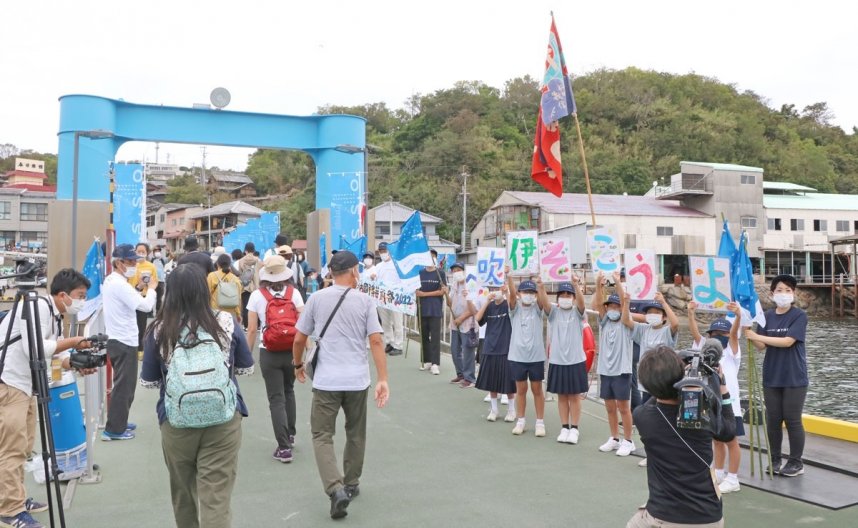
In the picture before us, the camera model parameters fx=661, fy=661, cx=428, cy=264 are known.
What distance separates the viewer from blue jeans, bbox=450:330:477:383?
984cm

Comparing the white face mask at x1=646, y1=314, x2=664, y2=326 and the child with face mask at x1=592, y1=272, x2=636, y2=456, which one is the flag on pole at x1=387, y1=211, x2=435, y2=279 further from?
the white face mask at x1=646, y1=314, x2=664, y2=326

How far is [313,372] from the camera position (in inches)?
201

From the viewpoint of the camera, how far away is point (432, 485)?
5613 millimetres

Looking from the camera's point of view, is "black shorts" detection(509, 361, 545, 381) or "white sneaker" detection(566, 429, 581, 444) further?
"black shorts" detection(509, 361, 545, 381)

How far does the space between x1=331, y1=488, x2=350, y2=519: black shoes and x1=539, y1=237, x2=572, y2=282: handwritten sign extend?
3751mm

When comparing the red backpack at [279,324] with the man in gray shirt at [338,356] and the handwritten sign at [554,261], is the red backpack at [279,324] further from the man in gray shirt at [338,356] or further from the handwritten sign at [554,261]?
the handwritten sign at [554,261]

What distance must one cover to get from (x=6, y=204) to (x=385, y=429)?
1936 inches

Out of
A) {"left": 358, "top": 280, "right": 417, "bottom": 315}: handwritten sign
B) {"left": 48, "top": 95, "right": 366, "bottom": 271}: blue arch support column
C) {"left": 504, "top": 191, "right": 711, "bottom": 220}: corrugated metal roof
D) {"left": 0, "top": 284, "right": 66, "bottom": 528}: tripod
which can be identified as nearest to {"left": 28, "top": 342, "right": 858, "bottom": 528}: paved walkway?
{"left": 0, "top": 284, "right": 66, "bottom": 528}: tripod

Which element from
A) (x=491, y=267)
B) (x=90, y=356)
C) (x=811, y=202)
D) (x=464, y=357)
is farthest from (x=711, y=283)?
(x=811, y=202)

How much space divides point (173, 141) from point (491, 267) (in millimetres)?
10247

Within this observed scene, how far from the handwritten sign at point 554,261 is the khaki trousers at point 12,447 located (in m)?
5.26

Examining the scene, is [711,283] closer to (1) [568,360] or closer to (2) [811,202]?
(1) [568,360]

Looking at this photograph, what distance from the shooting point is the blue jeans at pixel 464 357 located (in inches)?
388

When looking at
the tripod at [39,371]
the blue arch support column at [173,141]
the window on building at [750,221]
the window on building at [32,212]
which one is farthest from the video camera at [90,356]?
the window on building at [32,212]
